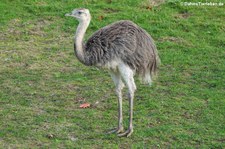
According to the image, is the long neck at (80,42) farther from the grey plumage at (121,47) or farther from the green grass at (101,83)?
the green grass at (101,83)

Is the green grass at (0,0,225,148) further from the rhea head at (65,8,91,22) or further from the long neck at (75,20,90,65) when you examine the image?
the rhea head at (65,8,91,22)

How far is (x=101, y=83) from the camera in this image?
25.9 feet

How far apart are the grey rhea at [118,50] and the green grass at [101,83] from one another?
50 cm

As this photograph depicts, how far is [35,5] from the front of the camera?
35.0 feet

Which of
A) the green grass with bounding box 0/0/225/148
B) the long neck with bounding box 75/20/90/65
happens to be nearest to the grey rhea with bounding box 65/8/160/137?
the long neck with bounding box 75/20/90/65

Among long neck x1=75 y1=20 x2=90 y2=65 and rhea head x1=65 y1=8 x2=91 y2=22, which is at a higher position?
rhea head x1=65 y1=8 x2=91 y2=22

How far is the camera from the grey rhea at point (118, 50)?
20.6ft

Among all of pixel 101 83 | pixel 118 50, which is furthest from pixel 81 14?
pixel 101 83

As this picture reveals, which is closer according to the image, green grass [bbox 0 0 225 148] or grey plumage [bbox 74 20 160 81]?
grey plumage [bbox 74 20 160 81]

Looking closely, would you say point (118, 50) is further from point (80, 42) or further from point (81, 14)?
point (81, 14)

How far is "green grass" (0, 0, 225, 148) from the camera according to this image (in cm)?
645

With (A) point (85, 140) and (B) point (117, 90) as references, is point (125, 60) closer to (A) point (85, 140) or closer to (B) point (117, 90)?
(B) point (117, 90)

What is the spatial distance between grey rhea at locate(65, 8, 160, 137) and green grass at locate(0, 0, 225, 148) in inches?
19.5

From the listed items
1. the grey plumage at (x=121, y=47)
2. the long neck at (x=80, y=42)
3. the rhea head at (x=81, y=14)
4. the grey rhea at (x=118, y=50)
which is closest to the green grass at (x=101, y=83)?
the grey rhea at (x=118, y=50)
